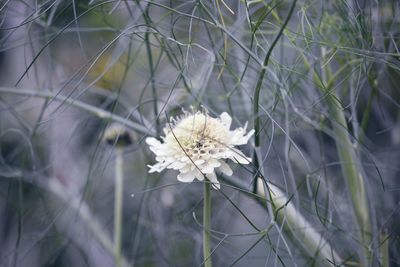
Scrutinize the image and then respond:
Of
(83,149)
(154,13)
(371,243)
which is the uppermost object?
(154,13)

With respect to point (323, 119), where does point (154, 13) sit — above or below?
above

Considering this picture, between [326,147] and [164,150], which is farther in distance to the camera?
[326,147]

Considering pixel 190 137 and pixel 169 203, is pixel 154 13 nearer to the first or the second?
pixel 169 203

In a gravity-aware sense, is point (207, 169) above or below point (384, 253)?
above

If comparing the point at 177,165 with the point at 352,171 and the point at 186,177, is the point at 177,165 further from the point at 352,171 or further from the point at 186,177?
the point at 352,171

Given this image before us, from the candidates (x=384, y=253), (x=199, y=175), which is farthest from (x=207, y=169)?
(x=384, y=253)

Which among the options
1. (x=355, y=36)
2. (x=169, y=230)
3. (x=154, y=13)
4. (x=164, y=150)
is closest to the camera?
(x=164, y=150)

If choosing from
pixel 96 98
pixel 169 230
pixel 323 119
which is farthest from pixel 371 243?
pixel 96 98
